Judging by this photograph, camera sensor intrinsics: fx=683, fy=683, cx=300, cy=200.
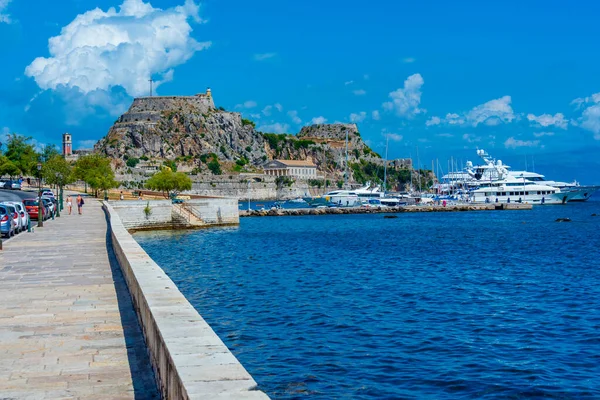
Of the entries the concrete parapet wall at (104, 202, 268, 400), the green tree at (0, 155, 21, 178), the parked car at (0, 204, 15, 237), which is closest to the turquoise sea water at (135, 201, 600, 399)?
the concrete parapet wall at (104, 202, 268, 400)

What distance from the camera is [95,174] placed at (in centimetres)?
7219

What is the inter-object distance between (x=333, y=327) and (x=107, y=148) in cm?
13791

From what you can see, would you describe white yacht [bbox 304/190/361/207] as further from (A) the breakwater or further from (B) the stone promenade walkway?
(B) the stone promenade walkway

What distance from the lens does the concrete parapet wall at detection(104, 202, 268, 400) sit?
446 centimetres

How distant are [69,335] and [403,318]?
34.4 feet

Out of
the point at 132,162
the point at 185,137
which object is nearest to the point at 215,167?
the point at 185,137

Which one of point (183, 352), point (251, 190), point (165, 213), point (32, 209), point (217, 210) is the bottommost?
point (183, 352)

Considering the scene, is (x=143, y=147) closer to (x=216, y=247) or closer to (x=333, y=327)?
(x=216, y=247)

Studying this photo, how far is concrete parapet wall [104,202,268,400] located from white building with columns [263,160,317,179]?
5933 inches

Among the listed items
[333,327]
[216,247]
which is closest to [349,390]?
[333,327]

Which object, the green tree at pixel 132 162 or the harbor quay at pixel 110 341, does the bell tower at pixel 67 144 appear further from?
the harbor quay at pixel 110 341

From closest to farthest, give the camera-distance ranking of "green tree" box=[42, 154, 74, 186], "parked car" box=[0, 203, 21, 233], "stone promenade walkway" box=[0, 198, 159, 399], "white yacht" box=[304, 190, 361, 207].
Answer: "stone promenade walkway" box=[0, 198, 159, 399], "parked car" box=[0, 203, 21, 233], "green tree" box=[42, 154, 74, 186], "white yacht" box=[304, 190, 361, 207]

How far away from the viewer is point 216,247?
39.4 meters

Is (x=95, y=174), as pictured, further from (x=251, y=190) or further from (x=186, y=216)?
(x=251, y=190)
